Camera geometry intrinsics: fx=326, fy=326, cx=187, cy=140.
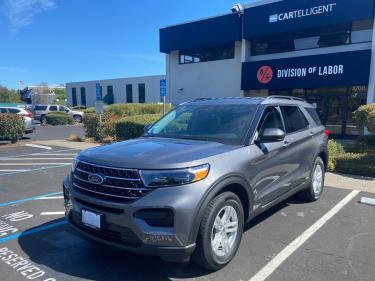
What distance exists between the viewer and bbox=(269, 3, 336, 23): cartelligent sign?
16281 millimetres

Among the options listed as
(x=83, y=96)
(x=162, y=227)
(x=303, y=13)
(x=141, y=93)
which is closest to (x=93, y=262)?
(x=162, y=227)

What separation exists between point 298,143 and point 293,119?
16.7 inches

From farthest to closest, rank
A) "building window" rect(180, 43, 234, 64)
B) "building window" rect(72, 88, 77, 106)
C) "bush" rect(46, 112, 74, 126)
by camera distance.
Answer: "building window" rect(72, 88, 77, 106) → "bush" rect(46, 112, 74, 126) → "building window" rect(180, 43, 234, 64)

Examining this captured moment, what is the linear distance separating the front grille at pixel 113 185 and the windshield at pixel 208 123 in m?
1.21

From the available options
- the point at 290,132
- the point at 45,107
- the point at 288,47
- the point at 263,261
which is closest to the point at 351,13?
the point at 288,47

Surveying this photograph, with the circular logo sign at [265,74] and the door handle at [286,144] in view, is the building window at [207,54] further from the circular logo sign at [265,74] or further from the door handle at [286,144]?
the door handle at [286,144]

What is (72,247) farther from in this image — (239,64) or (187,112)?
(239,64)

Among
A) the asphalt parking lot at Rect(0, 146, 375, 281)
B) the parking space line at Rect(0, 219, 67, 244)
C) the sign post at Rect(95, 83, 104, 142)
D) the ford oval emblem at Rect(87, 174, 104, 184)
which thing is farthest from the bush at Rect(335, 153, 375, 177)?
the sign post at Rect(95, 83, 104, 142)

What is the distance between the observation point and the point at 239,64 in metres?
21.0

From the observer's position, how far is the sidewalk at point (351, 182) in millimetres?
6879

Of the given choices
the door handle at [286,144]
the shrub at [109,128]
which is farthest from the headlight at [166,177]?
the shrub at [109,128]

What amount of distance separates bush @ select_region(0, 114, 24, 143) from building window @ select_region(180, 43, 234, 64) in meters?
12.6

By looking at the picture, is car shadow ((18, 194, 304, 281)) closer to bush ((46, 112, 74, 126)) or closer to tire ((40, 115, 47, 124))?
bush ((46, 112, 74, 126))

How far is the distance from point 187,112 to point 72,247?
2319mm
